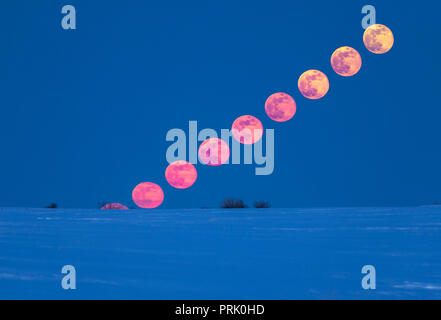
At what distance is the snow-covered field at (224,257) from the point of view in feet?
11.5

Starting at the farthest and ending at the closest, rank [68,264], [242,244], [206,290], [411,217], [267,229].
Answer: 1. [411,217]
2. [267,229]
3. [242,244]
4. [68,264]
5. [206,290]

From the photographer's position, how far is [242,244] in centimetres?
532

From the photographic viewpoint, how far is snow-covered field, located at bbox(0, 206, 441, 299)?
3502 mm

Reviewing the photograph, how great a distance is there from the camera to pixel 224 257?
459 cm

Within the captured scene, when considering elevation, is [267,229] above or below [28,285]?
above

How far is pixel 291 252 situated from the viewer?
4832 millimetres
